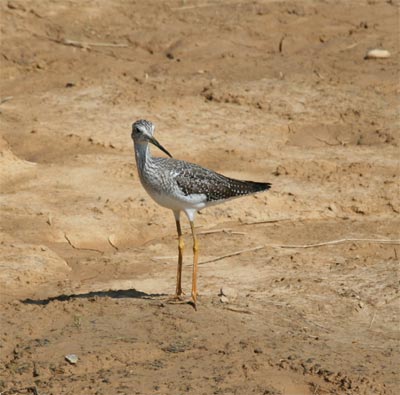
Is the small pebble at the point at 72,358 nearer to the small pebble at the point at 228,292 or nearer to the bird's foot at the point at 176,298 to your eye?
the bird's foot at the point at 176,298

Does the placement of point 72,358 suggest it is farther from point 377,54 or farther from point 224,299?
point 377,54

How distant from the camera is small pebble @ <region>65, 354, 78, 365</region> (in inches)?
286

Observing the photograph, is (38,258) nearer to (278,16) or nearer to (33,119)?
(33,119)

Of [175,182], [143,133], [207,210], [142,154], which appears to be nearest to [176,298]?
[175,182]

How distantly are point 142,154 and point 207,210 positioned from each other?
7.90ft

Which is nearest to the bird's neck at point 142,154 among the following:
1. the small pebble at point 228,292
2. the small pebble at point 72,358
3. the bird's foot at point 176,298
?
the bird's foot at point 176,298

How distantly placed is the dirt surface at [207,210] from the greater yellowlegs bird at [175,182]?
2.34 ft

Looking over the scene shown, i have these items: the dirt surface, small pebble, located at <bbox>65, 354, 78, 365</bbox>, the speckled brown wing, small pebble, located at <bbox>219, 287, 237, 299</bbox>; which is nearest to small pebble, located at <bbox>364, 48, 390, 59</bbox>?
the dirt surface

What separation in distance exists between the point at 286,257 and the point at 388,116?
369 cm

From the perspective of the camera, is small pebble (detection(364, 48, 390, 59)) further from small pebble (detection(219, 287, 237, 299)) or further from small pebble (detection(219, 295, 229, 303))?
small pebble (detection(219, 295, 229, 303))

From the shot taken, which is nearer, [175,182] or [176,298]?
[175,182]

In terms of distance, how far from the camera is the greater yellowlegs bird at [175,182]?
323 inches

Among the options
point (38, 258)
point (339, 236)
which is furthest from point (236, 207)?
point (38, 258)

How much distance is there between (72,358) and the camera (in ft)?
23.9
